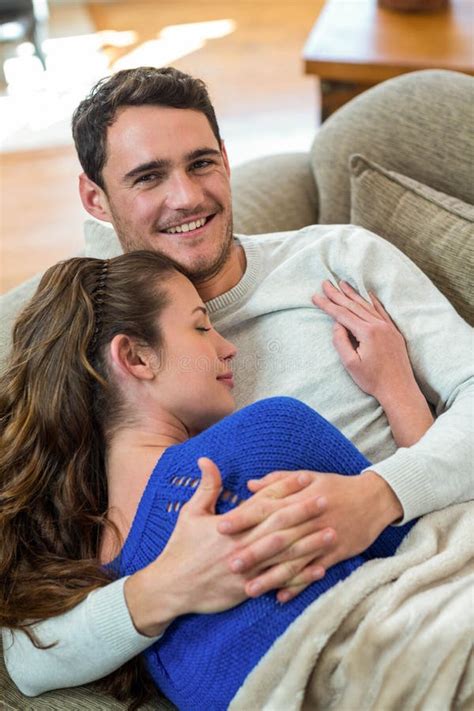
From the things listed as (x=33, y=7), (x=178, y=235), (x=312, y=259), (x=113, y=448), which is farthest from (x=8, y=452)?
(x=33, y=7)

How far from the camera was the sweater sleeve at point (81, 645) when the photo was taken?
1103mm

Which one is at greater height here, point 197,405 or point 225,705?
point 197,405

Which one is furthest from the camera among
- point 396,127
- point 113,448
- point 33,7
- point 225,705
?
point 33,7

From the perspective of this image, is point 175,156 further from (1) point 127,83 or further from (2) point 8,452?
(2) point 8,452

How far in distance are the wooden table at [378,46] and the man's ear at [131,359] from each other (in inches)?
61.5

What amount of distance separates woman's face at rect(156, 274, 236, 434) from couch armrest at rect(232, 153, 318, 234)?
1.99 ft

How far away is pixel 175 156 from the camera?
1.49m

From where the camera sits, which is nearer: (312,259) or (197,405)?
(197,405)

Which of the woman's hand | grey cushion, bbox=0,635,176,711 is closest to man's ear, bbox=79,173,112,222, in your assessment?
the woman's hand

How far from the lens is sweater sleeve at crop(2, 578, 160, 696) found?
110cm

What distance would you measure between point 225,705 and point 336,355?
59cm

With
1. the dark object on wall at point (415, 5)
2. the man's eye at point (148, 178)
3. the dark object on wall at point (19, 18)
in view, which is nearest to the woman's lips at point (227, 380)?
the man's eye at point (148, 178)

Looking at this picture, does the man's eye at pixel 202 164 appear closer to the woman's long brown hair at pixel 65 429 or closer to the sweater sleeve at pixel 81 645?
the woman's long brown hair at pixel 65 429

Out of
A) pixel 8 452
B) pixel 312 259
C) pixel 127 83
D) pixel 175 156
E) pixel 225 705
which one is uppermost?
pixel 127 83
